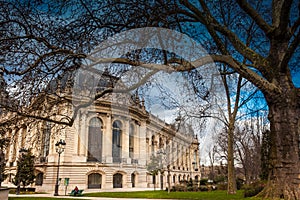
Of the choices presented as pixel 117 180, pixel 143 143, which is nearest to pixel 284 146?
pixel 143 143

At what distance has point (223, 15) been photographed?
28.2ft

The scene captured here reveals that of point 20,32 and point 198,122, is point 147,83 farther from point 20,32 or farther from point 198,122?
point 20,32

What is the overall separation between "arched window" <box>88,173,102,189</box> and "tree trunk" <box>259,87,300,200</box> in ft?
104

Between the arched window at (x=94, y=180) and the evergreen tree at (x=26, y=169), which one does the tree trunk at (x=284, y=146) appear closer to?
the evergreen tree at (x=26, y=169)

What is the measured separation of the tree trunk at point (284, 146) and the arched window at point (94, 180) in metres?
31.8

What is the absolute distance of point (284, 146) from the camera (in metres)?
6.15

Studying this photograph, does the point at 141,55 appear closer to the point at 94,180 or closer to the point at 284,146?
the point at 284,146

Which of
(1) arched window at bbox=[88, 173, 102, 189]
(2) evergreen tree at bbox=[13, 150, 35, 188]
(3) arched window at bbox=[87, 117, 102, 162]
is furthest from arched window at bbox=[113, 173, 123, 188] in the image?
(3) arched window at bbox=[87, 117, 102, 162]

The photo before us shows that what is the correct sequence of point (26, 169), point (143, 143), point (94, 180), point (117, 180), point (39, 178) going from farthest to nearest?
point (117, 180)
point (94, 180)
point (39, 178)
point (26, 169)
point (143, 143)

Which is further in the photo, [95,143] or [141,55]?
[95,143]

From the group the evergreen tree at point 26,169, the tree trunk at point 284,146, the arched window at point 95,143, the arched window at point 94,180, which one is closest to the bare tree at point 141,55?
the tree trunk at point 284,146

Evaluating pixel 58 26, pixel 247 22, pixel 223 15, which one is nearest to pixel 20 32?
pixel 58 26

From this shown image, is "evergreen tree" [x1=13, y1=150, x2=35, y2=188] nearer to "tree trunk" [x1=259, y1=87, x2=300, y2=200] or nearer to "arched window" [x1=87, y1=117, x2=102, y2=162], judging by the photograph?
"arched window" [x1=87, y1=117, x2=102, y2=162]

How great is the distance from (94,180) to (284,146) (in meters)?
32.6
